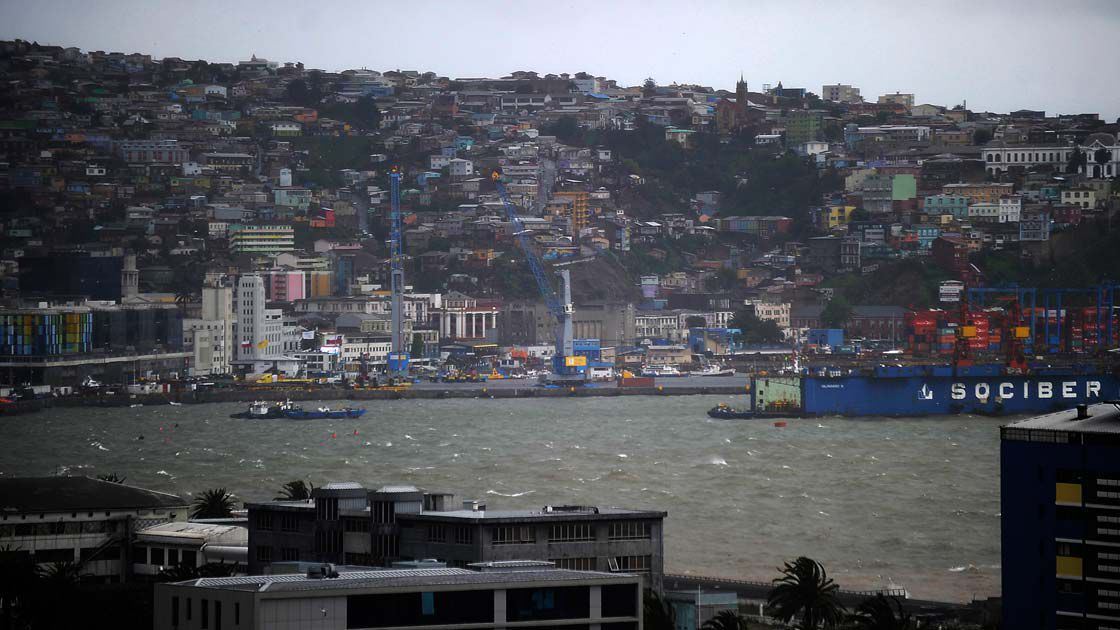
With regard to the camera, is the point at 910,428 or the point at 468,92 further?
the point at 468,92

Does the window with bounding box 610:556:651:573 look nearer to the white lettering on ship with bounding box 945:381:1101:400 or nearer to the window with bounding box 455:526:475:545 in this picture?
the window with bounding box 455:526:475:545

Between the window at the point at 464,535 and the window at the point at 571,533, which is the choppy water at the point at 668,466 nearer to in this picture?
the window at the point at 571,533

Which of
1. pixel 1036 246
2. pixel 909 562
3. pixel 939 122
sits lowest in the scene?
pixel 909 562

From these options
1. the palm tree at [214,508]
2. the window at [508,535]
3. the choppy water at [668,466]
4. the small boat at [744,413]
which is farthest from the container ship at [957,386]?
the window at [508,535]

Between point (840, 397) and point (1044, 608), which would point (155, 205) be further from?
point (1044, 608)

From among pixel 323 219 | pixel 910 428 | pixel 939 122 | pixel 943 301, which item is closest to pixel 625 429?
pixel 910 428

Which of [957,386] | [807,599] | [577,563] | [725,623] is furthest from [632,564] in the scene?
[957,386]

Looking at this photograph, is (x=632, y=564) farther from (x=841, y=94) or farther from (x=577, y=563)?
(x=841, y=94)
